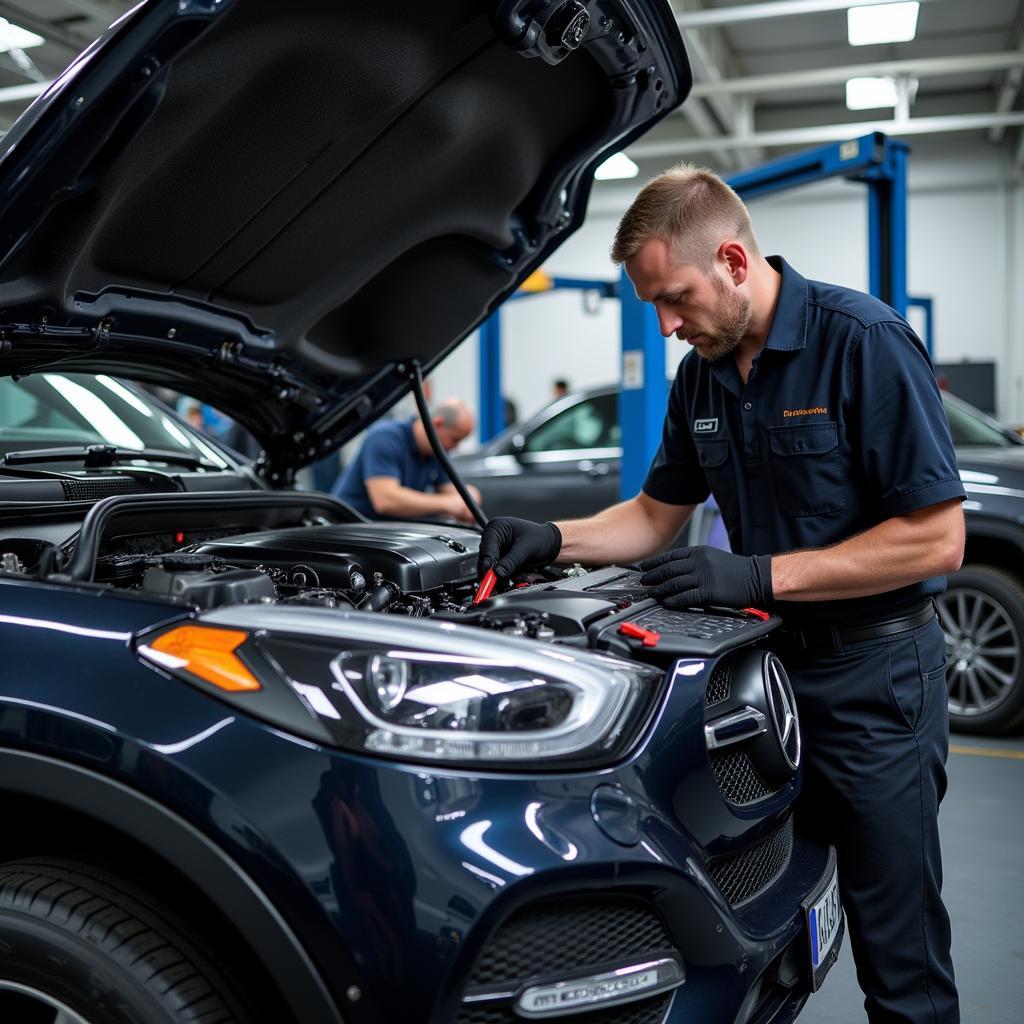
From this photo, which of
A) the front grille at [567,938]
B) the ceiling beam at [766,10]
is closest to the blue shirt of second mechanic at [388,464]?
the front grille at [567,938]

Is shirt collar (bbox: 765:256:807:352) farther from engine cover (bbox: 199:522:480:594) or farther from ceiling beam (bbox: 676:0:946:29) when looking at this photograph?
ceiling beam (bbox: 676:0:946:29)

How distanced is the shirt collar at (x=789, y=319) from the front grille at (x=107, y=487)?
1.20m

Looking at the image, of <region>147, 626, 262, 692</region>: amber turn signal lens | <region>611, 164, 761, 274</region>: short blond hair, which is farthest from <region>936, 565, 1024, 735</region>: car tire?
<region>147, 626, 262, 692</region>: amber turn signal lens

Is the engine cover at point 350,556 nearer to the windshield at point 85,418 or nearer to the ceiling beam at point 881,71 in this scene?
the windshield at point 85,418

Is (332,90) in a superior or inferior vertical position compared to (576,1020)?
superior

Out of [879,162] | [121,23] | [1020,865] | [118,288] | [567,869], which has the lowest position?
[1020,865]

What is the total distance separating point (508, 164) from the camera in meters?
2.21

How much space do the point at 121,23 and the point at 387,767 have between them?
0.99 metres

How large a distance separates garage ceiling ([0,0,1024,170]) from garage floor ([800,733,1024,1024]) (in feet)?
22.2

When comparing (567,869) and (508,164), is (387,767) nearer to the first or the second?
(567,869)

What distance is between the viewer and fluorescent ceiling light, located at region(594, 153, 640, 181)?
552 inches

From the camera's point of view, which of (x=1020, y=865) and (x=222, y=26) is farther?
(x=1020, y=865)

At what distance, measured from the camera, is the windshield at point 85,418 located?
233 cm

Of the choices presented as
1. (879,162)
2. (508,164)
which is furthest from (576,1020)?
(879,162)
